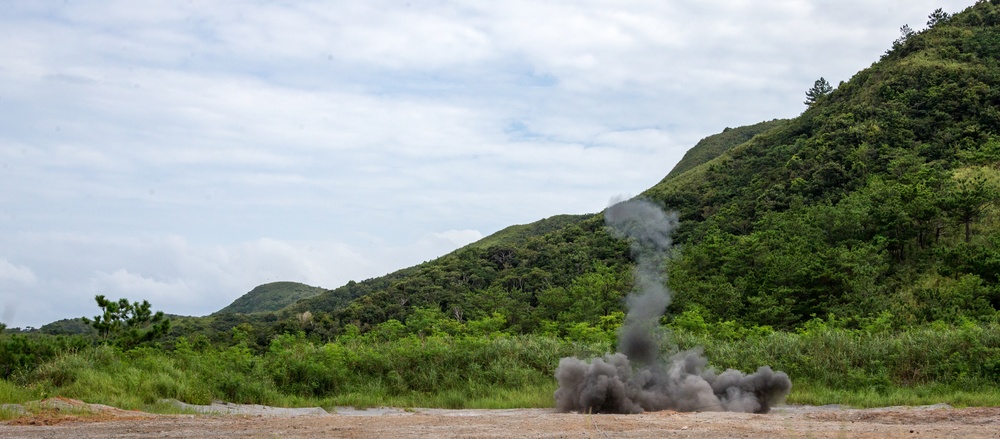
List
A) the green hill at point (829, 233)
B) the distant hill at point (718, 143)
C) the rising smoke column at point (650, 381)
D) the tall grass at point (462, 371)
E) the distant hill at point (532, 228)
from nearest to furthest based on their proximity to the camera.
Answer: the rising smoke column at point (650, 381), the tall grass at point (462, 371), the green hill at point (829, 233), the distant hill at point (532, 228), the distant hill at point (718, 143)

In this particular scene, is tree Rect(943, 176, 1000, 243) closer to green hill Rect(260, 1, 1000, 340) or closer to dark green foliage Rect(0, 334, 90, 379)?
green hill Rect(260, 1, 1000, 340)

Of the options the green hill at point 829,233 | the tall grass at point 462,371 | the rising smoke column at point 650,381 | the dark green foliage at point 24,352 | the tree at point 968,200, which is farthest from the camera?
the tree at point 968,200

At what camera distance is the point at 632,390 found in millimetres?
13188

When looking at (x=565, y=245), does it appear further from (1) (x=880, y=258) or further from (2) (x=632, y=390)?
(2) (x=632, y=390)

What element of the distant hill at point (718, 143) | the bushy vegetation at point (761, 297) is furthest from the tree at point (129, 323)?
the distant hill at point (718, 143)

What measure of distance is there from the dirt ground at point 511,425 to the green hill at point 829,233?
44.2 ft

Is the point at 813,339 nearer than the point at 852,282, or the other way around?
the point at 813,339

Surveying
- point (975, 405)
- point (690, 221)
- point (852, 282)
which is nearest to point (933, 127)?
point (690, 221)

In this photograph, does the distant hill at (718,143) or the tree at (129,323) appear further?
the distant hill at (718,143)

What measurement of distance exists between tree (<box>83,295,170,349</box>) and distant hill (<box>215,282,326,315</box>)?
9900 centimetres

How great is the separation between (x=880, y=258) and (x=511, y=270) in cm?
2925

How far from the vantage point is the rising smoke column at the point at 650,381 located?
12875 mm

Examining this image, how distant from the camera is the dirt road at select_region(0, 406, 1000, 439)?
913 cm

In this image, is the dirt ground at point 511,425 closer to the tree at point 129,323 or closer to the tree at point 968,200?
the tree at point 129,323
